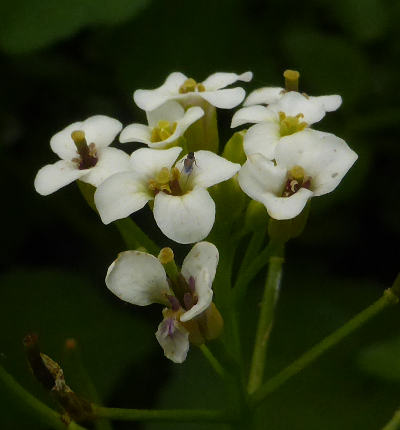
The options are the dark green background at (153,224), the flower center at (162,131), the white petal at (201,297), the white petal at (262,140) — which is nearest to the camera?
the white petal at (201,297)

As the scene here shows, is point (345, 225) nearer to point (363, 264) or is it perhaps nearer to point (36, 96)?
point (363, 264)

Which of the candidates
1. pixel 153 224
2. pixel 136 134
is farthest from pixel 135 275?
pixel 153 224

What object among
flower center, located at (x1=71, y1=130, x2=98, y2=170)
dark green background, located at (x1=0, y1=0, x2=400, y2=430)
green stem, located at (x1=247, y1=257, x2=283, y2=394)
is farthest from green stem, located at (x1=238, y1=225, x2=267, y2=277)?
dark green background, located at (x1=0, y1=0, x2=400, y2=430)

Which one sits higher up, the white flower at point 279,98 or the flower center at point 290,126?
the flower center at point 290,126

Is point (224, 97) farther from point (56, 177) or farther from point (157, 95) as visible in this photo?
point (56, 177)

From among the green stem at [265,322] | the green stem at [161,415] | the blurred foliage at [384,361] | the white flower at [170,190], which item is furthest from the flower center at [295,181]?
the blurred foliage at [384,361]

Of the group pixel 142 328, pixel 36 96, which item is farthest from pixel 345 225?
pixel 36 96

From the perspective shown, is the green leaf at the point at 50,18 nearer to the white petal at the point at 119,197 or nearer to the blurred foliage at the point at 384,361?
the white petal at the point at 119,197
